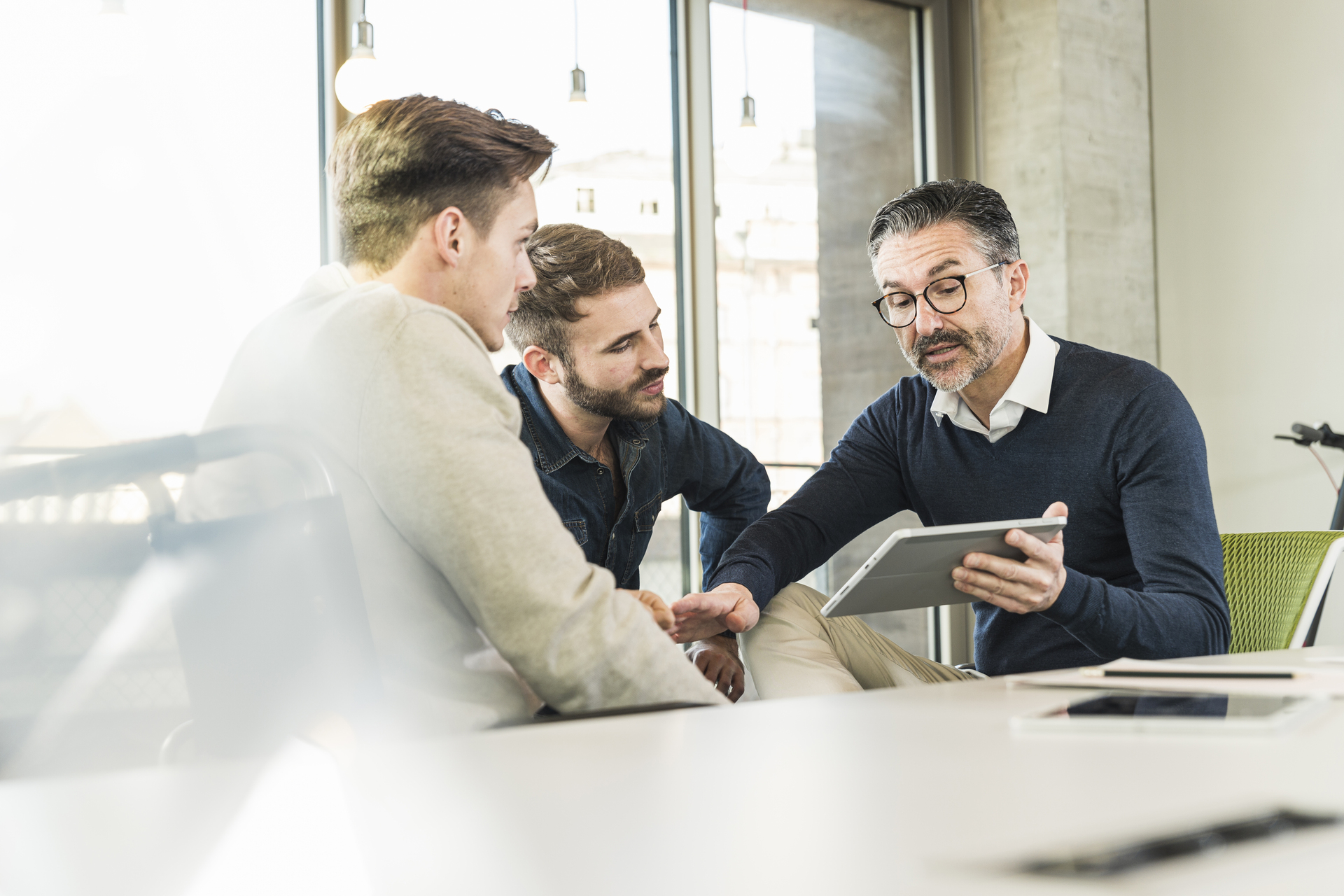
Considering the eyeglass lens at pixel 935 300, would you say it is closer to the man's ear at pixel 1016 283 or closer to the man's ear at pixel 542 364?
the man's ear at pixel 1016 283

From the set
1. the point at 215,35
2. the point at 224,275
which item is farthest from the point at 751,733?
the point at 215,35

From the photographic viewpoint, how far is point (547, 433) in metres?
1.90

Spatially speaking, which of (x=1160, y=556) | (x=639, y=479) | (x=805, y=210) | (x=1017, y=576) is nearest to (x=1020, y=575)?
(x=1017, y=576)

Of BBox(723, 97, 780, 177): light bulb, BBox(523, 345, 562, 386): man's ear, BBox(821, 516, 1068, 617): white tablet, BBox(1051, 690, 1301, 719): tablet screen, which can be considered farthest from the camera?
BBox(723, 97, 780, 177): light bulb

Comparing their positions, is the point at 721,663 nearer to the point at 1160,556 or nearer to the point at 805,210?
the point at 1160,556

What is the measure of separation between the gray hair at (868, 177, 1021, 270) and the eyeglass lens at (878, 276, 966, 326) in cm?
8

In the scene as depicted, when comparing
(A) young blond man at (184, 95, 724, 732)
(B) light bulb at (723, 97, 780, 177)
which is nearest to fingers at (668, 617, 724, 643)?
(A) young blond man at (184, 95, 724, 732)

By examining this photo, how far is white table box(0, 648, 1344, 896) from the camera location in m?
0.37

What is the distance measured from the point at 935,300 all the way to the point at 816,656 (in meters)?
0.65

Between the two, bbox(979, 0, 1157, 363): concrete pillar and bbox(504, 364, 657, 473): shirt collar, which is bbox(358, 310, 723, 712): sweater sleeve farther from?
bbox(979, 0, 1157, 363): concrete pillar

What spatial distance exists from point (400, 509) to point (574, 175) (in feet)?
9.03

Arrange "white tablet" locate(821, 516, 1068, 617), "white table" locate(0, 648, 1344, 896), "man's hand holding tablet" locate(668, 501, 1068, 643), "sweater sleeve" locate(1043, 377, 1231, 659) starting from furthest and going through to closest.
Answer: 1. "sweater sleeve" locate(1043, 377, 1231, 659)
2. "man's hand holding tablet" locate(668, 501, 1068, 643)
3. "white tablet" locate(821, 516, 1068, 617)
4. "white table" locate(0, 648, 1344, 896)

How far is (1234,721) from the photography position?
0.64m

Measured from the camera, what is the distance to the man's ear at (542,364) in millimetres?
1946
